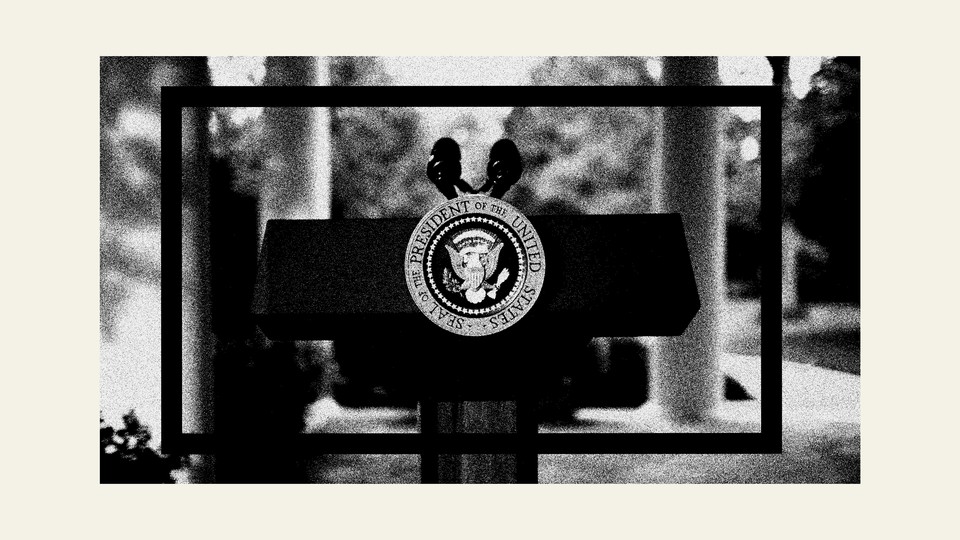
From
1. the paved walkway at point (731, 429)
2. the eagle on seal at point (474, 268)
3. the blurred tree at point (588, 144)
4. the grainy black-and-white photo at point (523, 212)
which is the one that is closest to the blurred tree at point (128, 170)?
the grainy black-and-white photo at point (523, 212)

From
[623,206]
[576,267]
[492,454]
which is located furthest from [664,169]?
[492,454]

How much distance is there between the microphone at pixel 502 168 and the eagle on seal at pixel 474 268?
19cm

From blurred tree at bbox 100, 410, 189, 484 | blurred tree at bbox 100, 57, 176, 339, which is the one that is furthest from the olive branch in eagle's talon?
blurred tree at bbox 100, 410, 189, 484

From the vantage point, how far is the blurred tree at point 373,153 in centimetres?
266

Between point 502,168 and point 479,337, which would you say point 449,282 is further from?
point 502,168

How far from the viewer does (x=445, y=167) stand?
8.51 feet

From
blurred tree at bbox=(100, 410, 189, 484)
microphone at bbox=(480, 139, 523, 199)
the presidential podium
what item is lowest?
blurred tree at bbox=(100, 410, 189, 484)

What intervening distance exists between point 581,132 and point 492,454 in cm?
91

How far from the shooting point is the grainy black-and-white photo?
2.65m

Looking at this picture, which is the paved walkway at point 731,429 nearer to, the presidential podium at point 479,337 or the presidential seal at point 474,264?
the presidential podium at point 479,337

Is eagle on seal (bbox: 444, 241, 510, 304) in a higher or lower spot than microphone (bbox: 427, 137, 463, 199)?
lower

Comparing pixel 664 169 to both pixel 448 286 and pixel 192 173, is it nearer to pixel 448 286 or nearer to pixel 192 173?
pixel 448 286

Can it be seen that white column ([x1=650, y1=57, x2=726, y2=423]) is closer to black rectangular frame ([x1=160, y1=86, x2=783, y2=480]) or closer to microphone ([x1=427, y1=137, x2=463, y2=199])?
black rectangular frame ([x1=160, y1=86, x2=783, y2=480])

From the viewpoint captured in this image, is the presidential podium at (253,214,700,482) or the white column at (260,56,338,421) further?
the white column at (260,56,338,421)
